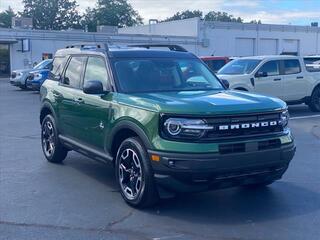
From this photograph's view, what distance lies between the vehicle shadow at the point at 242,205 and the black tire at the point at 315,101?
30.6 feet

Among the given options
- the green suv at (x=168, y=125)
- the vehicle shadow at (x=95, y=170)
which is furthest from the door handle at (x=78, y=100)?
the vehicle shadow at (x=95, y=170)

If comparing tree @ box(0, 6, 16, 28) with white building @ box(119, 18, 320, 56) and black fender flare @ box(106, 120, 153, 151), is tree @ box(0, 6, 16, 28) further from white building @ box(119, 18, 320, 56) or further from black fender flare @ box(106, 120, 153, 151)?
black fender flare @ box(106, 120, 153, 151)

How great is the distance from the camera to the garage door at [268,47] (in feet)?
177

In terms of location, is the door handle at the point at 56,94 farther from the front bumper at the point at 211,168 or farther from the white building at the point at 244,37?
the white building at the point at 244,37

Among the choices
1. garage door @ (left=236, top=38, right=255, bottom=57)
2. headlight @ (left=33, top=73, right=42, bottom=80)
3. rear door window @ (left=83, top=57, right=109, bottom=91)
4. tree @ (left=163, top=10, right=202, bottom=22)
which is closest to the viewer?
rear door window @ (left=83, top=57, right=109, bottom=91)

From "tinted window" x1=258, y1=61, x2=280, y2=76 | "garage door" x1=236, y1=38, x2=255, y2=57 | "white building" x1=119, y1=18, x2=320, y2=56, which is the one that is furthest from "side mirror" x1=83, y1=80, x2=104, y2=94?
"garage door" x1=236, y1=38, x2=255, y2=57

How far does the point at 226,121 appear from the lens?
18.0 feet

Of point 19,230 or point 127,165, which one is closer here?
point 19,230

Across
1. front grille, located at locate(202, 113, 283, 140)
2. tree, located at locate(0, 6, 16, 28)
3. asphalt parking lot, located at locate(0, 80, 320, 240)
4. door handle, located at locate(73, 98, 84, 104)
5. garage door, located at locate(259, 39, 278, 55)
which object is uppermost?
tree, located at locate(0, 6, 16, 28)

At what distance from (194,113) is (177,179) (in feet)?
2.35

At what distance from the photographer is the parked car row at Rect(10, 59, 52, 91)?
78.3 ft

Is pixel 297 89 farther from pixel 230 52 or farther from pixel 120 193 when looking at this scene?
pixel 230 52

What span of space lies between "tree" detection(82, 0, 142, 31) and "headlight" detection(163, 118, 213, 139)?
283 ft

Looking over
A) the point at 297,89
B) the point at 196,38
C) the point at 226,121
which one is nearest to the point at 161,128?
the point at 226,121
